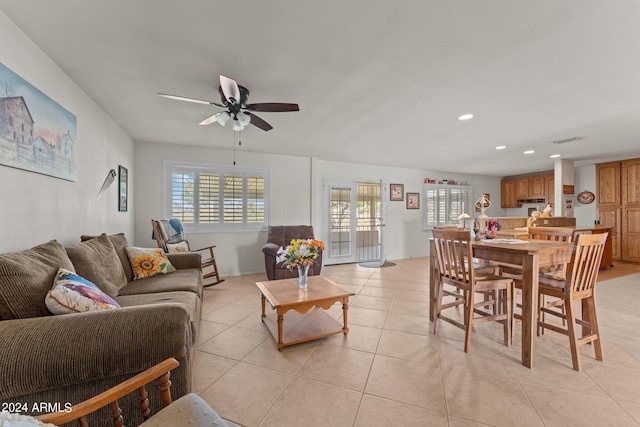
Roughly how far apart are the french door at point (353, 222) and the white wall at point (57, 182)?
12.2 ft

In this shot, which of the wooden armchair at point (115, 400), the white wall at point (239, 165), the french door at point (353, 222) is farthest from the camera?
the french door at point (353, 222)

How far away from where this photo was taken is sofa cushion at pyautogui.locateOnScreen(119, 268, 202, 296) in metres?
2.22

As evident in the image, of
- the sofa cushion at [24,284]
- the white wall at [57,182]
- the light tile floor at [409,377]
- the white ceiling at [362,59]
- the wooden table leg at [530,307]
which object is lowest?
the light tile floor at [409,377]

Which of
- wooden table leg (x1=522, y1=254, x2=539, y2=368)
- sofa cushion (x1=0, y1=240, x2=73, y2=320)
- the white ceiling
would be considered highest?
the white ceiling

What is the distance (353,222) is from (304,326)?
12.1 ft

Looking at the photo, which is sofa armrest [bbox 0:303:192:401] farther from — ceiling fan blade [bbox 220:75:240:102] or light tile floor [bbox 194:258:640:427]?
ceiling fan blade [bbox 220:75:240:102]

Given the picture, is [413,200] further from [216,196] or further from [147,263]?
[147,263]

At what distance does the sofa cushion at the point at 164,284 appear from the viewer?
2.22 meters

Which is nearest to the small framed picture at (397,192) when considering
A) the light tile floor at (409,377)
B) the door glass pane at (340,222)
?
the door glass pane at (340,222)

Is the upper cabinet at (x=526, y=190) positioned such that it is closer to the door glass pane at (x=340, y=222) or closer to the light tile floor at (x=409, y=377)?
the light tile floor at (x=409, y=377)

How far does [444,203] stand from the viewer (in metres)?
6.95

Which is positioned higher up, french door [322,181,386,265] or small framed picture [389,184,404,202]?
small framed picture [389,184,404,202]

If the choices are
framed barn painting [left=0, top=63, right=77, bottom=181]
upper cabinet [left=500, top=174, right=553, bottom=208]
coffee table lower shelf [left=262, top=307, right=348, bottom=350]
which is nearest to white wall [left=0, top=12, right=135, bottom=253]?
framed barn painting [left=0, top=63, right=77, bottom=181]

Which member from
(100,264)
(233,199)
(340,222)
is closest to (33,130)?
(100,264)
